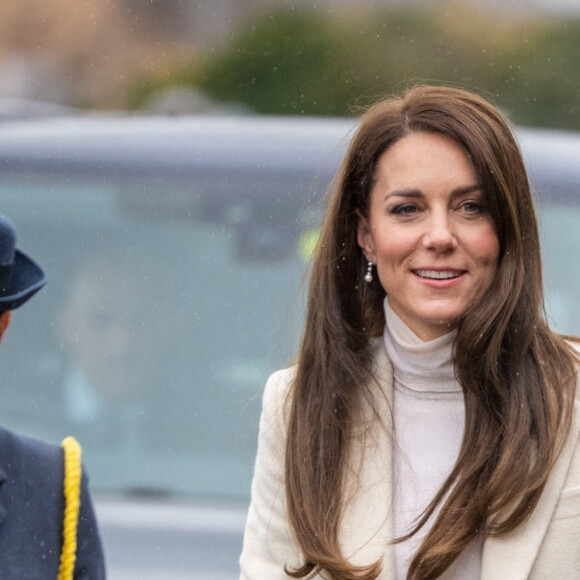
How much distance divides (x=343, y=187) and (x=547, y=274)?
132cm

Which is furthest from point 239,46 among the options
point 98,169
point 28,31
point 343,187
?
point 343,187

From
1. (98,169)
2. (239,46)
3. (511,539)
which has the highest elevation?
(239,46)

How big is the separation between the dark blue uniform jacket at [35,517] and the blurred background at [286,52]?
10126 millimetres

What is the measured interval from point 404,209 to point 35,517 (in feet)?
2.89

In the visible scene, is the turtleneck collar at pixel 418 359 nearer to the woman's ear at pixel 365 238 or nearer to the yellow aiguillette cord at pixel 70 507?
the woman's ear at pixel 365 238

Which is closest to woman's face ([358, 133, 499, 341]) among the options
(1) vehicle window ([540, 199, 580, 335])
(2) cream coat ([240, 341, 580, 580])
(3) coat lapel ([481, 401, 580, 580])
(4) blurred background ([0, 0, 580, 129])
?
(2) cream coat ([240, 341, 580, 580])

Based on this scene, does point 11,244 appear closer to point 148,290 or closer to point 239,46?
point 148,290

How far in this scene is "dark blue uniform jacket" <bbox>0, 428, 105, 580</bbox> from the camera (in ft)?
10.4

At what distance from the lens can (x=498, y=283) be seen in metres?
3.23

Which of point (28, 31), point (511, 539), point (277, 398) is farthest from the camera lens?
point (28, 31)

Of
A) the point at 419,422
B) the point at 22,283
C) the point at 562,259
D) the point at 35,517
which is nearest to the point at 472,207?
the point at 419,422

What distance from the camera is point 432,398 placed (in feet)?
11.0

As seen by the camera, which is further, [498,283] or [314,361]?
[314,361]

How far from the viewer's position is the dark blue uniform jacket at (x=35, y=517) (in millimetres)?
3178
